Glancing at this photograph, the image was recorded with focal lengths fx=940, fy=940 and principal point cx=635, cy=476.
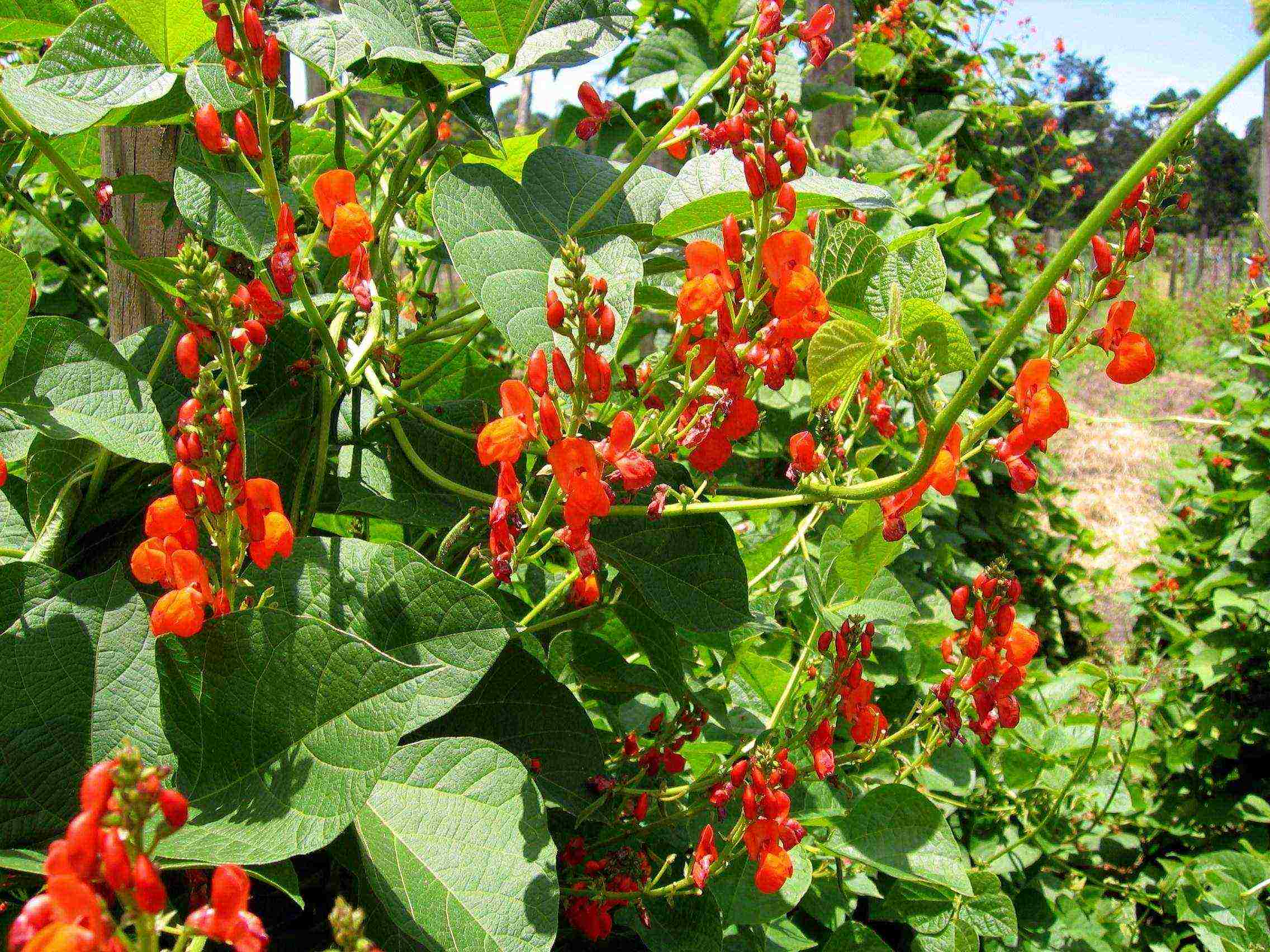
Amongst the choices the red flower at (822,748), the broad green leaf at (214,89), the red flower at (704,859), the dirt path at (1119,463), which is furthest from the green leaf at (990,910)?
the dirt path at (1119,463)

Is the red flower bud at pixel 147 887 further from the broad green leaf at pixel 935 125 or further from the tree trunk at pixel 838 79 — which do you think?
the broad green leaf at pixel 935 125

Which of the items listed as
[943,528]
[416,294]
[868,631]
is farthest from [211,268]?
[943,528]

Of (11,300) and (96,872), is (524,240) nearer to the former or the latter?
(11,300)

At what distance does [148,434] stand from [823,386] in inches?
25.2

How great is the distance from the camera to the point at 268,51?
34.0 inches

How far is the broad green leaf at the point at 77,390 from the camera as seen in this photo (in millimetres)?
893

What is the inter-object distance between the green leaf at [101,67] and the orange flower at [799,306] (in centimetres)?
65

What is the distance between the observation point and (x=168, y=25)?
94cm

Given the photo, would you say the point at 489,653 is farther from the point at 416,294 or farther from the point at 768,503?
the point at 416,294

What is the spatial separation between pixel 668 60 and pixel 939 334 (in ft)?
5.89

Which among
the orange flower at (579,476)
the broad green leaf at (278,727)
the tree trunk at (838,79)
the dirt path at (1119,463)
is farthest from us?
the dirt path at (1119,463)

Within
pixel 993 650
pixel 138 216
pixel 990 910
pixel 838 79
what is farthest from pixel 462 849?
pixel 838 79

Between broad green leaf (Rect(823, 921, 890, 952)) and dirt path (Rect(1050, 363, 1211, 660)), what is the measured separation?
470 cm

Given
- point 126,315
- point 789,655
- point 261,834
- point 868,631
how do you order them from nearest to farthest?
1. point 261,834
2. point 868,631
3. point 126,315
4. point 789,655
